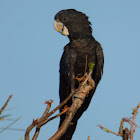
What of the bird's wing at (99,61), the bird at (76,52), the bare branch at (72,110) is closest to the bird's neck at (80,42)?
the bird at (76,52)

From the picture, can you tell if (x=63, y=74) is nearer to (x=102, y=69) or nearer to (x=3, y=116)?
(x=102, y=69)

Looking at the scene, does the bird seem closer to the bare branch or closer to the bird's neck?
the bird's neck

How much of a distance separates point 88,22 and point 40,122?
4.85 m

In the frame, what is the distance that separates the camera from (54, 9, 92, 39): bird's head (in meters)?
6.77

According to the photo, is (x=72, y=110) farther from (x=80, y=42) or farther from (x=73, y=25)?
(x=73, y=25)

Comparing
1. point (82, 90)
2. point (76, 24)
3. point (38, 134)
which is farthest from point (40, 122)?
point (76, 24)

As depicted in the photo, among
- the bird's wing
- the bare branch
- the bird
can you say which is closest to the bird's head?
the bird

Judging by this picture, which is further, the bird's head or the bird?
the bird's head

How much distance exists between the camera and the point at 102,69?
6.85m

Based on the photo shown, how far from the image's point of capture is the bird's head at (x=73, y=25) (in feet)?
22.2

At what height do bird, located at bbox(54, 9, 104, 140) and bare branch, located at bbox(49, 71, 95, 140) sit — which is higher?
bird, located at bbox(54, 9, 104, 140)

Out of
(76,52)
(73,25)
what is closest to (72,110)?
(76,52)

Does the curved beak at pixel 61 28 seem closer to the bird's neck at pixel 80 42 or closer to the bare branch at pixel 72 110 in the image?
the bird's neck at pixel 80 42

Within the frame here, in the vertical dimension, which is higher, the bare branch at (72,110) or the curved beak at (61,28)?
the curved beak at (61,28)
